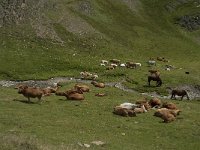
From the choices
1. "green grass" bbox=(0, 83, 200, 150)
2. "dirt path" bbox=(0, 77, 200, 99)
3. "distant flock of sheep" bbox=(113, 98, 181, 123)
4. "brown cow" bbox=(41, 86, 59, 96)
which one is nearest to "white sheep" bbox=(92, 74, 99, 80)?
"dirt path" bbox=(0, 77, 200, 99)

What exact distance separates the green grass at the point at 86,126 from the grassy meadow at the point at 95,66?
7 cm

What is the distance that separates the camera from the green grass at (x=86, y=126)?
1300 inches

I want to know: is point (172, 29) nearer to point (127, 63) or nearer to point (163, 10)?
point (163, 10)

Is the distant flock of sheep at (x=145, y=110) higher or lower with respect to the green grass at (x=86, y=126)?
higher

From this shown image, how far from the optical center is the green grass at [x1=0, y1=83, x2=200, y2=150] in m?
33.0

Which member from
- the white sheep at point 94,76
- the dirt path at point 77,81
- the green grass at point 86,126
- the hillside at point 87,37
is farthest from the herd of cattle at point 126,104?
the hillside at point 87,37

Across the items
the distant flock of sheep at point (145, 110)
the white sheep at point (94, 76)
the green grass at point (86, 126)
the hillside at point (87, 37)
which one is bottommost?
the green grass at point (86, 126)

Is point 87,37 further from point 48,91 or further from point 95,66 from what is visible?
point 48,91

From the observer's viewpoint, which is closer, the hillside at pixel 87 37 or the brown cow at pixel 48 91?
the brown cow at pixel 48 91

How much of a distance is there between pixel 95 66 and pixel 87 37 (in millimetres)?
14383

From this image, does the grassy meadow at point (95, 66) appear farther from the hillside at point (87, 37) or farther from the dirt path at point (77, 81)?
the dirt path at point (77, 81)

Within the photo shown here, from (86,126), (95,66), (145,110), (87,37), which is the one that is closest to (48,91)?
(145,110)

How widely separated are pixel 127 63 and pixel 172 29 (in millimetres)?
34371

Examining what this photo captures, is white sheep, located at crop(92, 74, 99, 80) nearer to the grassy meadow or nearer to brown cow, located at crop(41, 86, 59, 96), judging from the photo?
the grassy meadow
